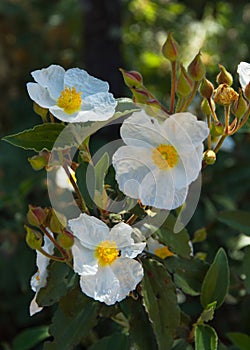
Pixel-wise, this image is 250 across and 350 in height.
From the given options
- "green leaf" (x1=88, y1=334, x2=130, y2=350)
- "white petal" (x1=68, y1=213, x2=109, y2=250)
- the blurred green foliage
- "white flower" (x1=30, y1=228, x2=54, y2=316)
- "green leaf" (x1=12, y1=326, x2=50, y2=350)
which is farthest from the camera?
the blurred green foliage

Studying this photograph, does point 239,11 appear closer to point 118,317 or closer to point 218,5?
point 218,5

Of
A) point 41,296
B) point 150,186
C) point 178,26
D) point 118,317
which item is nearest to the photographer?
point 150,186

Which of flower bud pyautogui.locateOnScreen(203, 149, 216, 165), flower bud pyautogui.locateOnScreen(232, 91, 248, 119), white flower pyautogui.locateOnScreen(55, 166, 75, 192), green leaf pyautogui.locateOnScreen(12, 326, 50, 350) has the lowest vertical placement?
green leaf pyautogui.locateOnScreen(12, 326, 50, 350)

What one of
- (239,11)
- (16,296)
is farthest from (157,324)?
(239,11)

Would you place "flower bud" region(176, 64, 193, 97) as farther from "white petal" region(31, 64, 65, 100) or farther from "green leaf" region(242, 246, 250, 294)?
"green leaf" region(242, 246, 250, 294)

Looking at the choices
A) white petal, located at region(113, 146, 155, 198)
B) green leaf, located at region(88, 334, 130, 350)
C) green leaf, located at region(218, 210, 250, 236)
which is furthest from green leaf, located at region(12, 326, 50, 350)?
white petal, located at region(113, 146, 155, 198)

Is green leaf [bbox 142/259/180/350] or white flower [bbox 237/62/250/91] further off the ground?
white flower [bbox 237/62/250/91]
